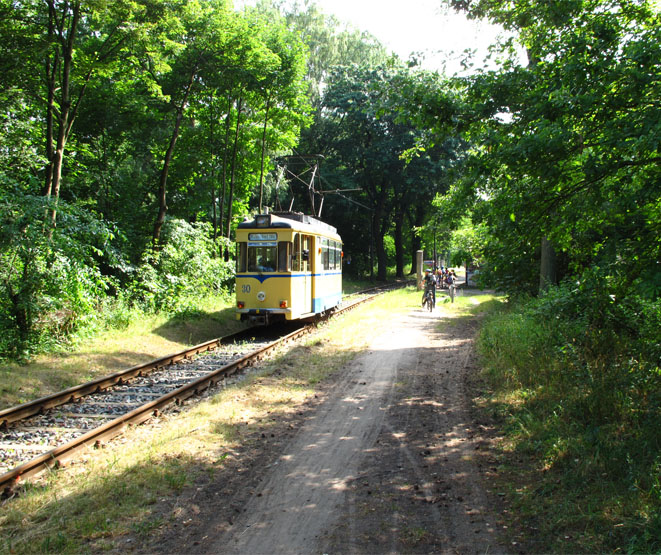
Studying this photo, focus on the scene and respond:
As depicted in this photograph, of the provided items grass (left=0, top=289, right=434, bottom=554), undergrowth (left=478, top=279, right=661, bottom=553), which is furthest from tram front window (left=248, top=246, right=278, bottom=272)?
undergrowth (left=478, top=279, right=661, bottom=553)

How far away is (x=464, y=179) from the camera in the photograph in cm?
713

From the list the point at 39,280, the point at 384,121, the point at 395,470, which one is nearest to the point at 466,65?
the point at 395,470

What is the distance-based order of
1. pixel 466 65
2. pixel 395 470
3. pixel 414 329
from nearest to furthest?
pixel 395 470, pixel 466 65, pixel 414 329

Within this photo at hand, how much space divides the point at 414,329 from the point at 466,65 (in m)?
9.55

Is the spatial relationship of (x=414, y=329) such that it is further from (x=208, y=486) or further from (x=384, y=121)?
(x=384, y=121)

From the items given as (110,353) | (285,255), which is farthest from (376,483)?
(285,255)

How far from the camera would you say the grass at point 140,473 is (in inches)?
164

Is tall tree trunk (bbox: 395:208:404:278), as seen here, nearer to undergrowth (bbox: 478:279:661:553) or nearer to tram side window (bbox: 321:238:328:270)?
tram side window (bbox: 321:238:328:270)

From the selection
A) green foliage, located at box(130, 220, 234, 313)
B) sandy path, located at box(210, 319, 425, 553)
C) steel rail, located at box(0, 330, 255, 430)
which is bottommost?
sandy path, located at box(210, 319, 425, 553)

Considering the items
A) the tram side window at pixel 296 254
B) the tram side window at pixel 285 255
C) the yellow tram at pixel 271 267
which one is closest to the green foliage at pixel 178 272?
the yellow tram at pixel 271 267

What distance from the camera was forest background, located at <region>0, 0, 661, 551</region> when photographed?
16.7 ft

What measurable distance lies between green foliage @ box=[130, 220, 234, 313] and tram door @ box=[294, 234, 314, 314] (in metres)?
3.97

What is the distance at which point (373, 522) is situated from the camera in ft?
14.3

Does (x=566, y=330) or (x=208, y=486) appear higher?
(x=566, y=330)
